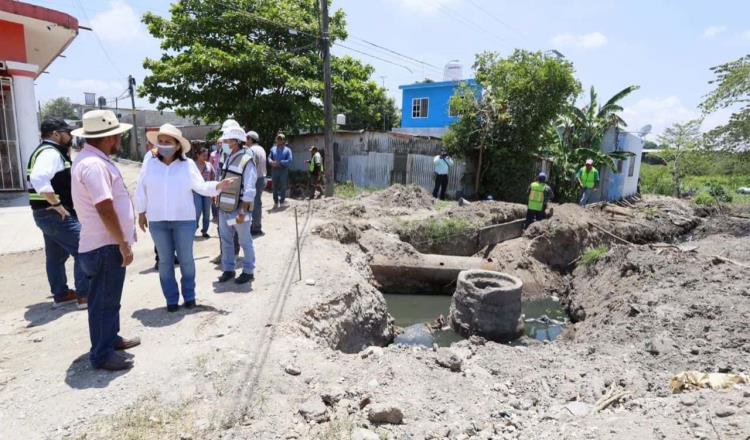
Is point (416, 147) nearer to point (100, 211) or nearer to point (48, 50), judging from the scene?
point (48, 50)

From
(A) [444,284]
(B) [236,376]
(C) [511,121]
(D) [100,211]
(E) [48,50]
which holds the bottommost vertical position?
(A) [444,284]

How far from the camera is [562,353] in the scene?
586 centimetres

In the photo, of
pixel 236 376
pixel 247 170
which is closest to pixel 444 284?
pixel 247 170

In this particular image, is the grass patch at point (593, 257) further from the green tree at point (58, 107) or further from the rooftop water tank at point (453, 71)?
the green tree at point (58, 107)

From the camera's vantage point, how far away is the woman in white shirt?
4.52m

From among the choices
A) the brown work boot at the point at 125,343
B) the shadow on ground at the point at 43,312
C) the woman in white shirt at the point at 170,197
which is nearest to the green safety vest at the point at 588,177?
the woman in white shirt at the point at 170,197

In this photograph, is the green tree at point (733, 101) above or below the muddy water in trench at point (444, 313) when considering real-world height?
above

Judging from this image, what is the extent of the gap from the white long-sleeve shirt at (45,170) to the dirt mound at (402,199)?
353 inches

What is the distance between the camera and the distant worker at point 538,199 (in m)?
12.0

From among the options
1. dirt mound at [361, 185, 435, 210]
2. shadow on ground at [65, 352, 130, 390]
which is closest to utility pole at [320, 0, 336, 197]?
dirt mound at [361, 185, 435, 210]

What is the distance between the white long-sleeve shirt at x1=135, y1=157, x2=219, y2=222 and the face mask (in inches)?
4.4

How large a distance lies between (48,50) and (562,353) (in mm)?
15720

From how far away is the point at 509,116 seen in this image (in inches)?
650

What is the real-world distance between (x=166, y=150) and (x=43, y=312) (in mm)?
2524
